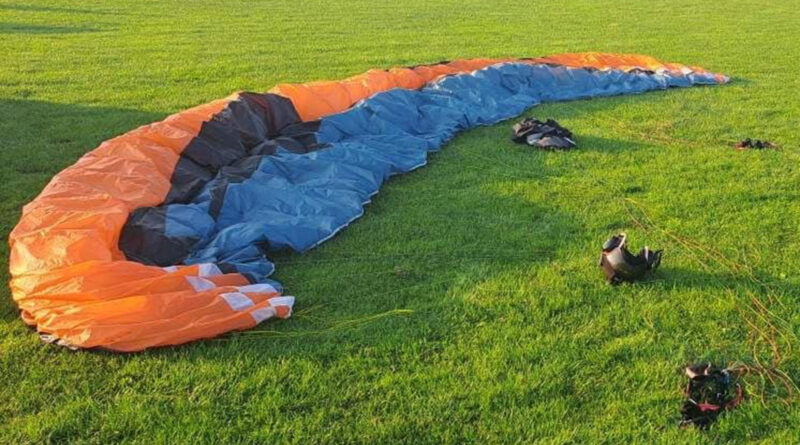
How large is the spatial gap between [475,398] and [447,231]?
6.40ft

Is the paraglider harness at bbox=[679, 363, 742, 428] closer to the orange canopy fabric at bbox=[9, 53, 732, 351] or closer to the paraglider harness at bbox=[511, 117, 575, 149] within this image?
the orange canopy fabric at bbox=[9, 53, 732, 351]

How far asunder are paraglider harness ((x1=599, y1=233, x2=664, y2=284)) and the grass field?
11 cm

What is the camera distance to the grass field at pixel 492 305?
3283mm

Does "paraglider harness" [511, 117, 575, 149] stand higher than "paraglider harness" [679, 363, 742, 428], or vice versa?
"paraglider harness" [679, 363, 742, 428]

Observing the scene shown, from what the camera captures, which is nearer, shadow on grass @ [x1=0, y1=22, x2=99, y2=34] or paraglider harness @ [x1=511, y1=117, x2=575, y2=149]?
paraglider harness @ [x1=511, y1=117, x2=575, y2=149]

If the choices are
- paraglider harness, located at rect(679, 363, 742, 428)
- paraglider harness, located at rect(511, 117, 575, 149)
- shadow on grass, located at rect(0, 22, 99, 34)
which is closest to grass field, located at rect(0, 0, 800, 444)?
paraglider harness, located at rect(679, 363, 742, 428)

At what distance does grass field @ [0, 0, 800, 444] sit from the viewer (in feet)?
10.8

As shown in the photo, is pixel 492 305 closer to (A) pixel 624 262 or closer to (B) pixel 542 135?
(A) pixel 624 262

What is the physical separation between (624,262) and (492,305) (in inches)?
33.0

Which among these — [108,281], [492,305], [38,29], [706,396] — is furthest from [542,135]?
[38,29]

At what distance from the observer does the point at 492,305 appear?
419 centimetres

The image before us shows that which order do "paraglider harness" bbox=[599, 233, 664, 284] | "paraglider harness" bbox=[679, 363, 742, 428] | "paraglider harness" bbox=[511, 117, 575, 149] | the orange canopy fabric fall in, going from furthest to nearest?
"paraglider harness" bbox=[511, 117, 575, 149] < "paraglider harness" bbox=[599, 233, 664, 284] < the orange canopy fabric < "paraglider harness" bbox=[679, 363, 742, 428]

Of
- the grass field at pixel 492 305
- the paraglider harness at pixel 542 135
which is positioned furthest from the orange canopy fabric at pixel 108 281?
the paraglider harness at pixel 542 135

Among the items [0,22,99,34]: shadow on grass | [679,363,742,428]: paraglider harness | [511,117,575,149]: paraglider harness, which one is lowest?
[0,22,99,34]: shadow on grass
